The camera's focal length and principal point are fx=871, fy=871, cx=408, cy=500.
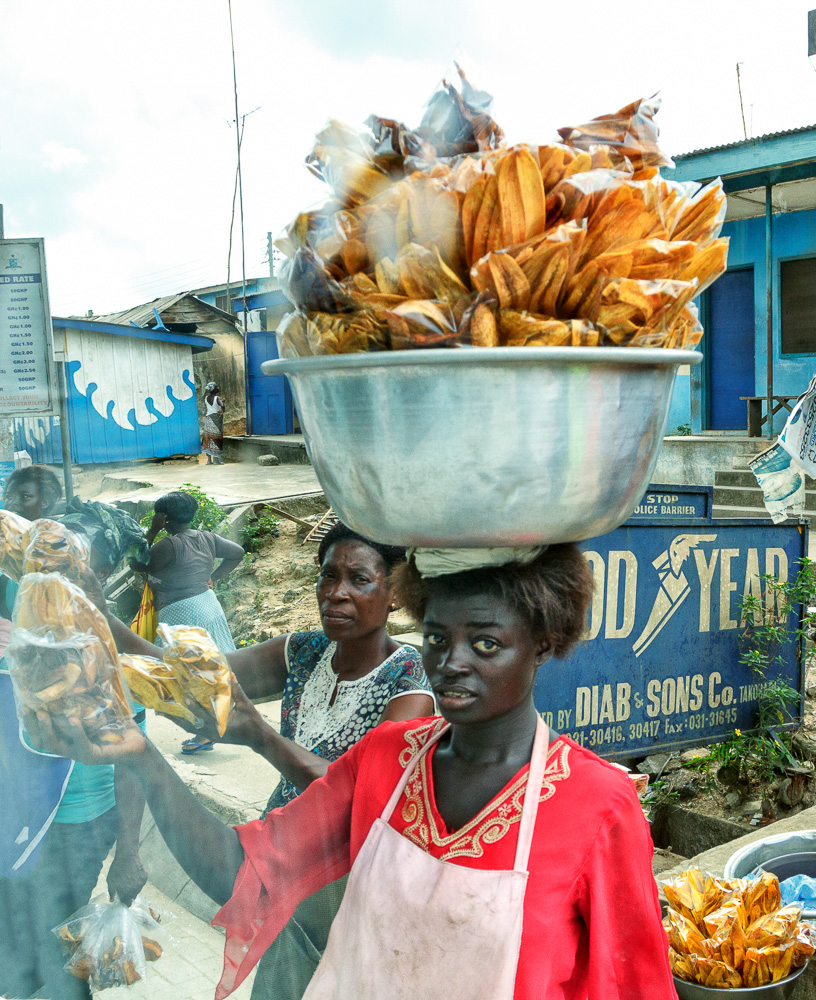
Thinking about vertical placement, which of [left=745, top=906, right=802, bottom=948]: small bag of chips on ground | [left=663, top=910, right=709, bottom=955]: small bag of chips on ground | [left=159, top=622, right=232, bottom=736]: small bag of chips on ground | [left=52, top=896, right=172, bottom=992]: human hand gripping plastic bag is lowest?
[left=663, top=910, right=709, bottom=955]: small bag of chips on ground

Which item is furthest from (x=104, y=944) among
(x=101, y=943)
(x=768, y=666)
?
(x=768, y=666)

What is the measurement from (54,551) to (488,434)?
105 centimetres

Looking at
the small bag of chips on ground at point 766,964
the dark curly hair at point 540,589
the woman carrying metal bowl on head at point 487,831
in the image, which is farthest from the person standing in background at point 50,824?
the small bag of chips on ground at point 766,964

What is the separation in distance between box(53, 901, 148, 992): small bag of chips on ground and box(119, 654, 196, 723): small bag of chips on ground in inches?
27.1

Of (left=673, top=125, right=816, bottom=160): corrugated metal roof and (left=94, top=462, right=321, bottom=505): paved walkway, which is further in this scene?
(left=673, top=125, right=816, bottom=160): corrugated metal roof

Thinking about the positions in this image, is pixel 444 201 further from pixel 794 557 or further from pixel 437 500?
pixel 794 557

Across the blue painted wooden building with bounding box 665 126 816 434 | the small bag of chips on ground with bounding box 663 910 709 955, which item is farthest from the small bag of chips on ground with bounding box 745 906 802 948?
the blue painted wooden building with bounding box 665 126 816 434

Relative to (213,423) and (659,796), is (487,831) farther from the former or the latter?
(659,796)

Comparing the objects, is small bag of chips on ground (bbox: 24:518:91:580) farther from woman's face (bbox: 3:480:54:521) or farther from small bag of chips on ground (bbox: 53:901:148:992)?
small bag of chips on ground (bbox: 53:901:148:992)

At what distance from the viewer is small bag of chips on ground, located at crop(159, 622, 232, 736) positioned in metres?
1.48

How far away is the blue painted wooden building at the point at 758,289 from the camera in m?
8.18

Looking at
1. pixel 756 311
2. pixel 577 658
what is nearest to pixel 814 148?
pixel 756 311

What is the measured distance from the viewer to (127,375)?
209 cm

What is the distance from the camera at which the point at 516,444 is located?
0.92m
